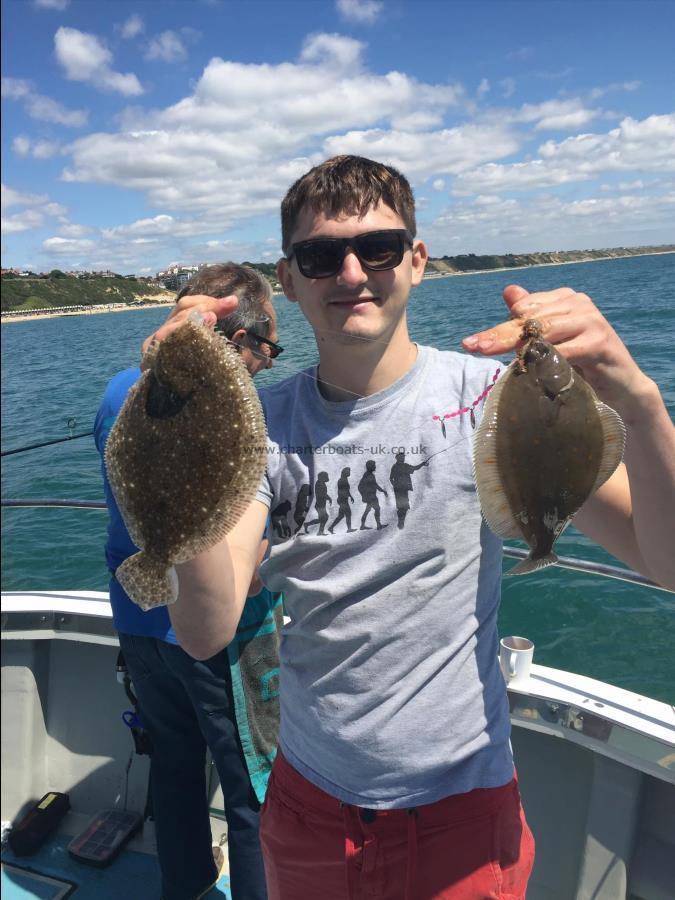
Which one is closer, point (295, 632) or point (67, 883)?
point (295, 632)

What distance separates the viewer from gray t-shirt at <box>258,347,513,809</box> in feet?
6.70

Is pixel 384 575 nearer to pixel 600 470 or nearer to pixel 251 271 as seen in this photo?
pixel 600 470

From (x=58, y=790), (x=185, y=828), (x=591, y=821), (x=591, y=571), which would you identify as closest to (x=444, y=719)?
(x=591, y=571)

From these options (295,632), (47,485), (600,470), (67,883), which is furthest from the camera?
(47,485)

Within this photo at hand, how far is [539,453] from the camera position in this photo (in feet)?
6.33

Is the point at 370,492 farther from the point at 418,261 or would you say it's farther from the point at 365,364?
the point at 418,261

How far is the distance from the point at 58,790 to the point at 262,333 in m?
3.85

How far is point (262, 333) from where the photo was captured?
3.76 metres

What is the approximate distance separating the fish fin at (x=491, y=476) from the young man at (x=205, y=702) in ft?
4.66

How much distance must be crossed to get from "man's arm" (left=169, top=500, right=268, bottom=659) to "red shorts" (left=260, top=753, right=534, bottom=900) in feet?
2.09

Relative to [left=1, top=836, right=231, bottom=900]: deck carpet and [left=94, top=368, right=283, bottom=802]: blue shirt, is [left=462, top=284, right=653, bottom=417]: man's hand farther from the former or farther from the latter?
[left=1, top=836, right=231, bottom=900]: deck carpet

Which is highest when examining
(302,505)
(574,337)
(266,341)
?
(574,337)

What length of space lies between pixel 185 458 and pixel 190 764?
251cm

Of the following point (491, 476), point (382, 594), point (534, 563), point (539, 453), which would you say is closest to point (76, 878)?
point (382, 594)
